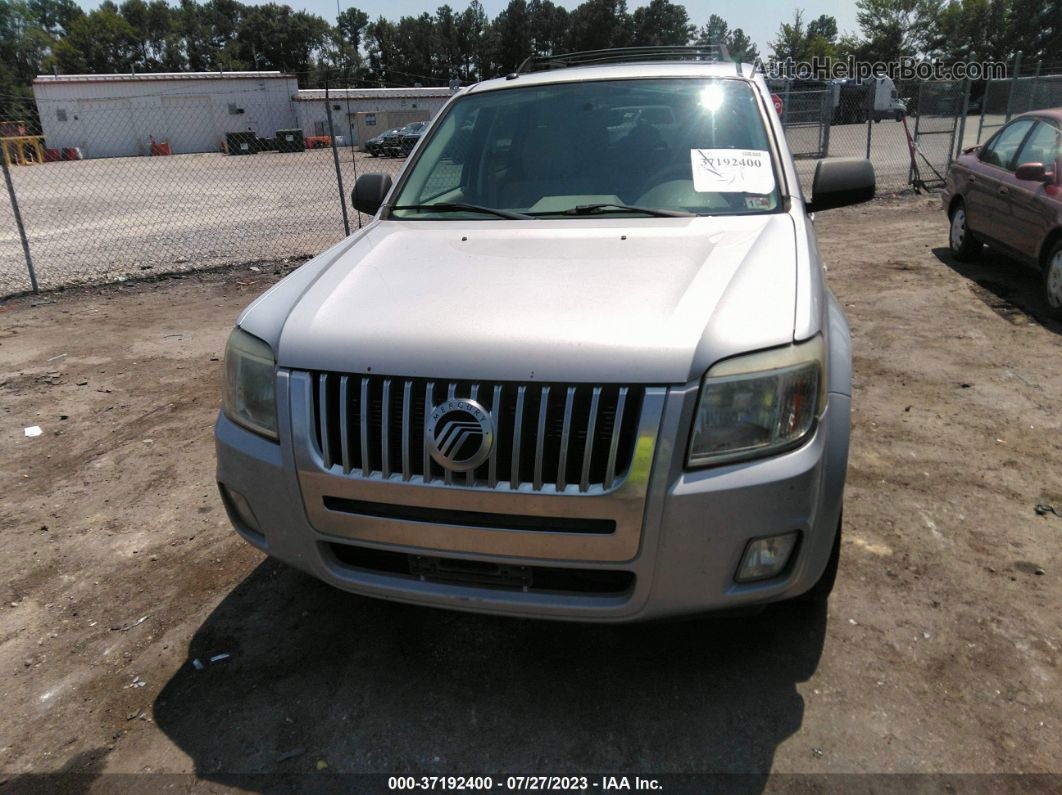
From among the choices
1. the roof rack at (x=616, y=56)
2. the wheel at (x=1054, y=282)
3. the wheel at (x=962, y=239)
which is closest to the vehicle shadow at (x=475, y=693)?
the roof rack at (x=616, y=56)

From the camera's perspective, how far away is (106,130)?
42812 mm

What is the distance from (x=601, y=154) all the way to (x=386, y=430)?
1.90 m

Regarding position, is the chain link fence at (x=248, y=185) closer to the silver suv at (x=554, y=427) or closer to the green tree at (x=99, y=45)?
the silver suv at (x=554, y=427)

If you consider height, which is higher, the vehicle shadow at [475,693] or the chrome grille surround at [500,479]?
the chrome grille surround at [500,479]

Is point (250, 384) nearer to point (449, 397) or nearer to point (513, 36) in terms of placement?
point (449, 397)

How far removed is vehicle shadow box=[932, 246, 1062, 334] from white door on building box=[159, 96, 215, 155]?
45313 millimetres

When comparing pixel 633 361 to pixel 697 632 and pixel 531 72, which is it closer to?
pixel 697 632

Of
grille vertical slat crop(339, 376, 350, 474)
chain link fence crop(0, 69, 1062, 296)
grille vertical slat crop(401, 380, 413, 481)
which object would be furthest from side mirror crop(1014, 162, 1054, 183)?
chain link fence crop(0, 69, 1062, 296)

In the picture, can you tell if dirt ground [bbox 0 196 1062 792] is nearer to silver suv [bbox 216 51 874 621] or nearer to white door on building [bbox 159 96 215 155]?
silver suv [bbox 216 51 874 621]

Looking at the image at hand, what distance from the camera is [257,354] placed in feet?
8.21

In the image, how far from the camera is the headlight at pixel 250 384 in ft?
7.99

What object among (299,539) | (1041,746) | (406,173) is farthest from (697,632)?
(406,173)

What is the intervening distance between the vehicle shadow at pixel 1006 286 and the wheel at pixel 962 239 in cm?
9

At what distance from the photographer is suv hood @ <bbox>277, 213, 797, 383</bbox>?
2.17m
